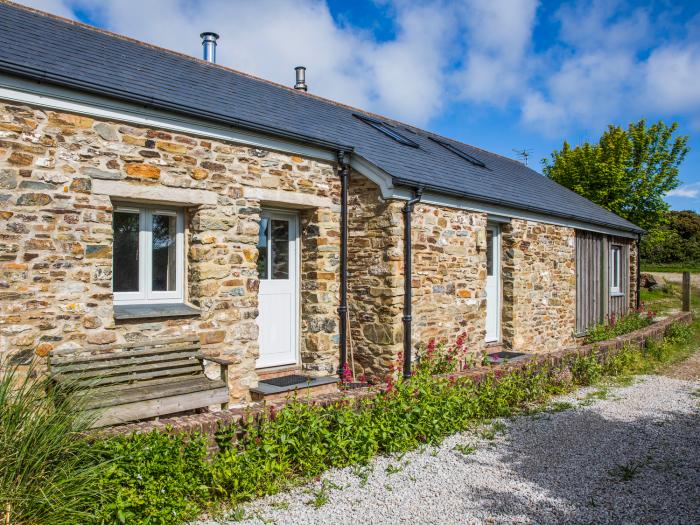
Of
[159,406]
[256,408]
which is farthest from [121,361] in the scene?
[256,408]

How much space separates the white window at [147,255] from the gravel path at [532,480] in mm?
3070

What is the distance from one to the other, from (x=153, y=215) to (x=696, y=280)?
83.3ft

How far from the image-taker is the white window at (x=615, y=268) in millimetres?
15154

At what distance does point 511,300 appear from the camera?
10734 mm

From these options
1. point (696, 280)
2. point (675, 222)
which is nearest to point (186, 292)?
point (696, 280)

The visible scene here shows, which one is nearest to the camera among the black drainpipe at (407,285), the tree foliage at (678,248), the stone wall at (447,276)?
the black drainpipe at (407,285)

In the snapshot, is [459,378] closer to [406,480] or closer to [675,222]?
[406,480]

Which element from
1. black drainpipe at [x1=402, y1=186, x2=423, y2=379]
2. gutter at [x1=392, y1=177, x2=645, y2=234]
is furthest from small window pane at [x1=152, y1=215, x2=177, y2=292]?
black drainpipe at [x1=402, y1=186, x2=423, y2=379]

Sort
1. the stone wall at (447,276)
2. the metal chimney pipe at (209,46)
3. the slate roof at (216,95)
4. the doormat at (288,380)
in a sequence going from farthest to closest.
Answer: the metal chimney pipe at (209,46)
the stone wall at (447,276)
the doormat at (288,380)
the slate roof at (216,95)

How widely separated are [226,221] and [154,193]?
93 centimetres

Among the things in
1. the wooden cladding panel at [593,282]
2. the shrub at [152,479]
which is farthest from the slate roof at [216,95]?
the shrub at [152,479]

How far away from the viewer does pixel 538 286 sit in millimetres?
11406

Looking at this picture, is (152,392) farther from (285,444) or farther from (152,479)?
(152,479)

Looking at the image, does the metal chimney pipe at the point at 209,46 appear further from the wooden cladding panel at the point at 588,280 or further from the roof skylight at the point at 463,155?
the wooden cladding panel at the point at 588,280
